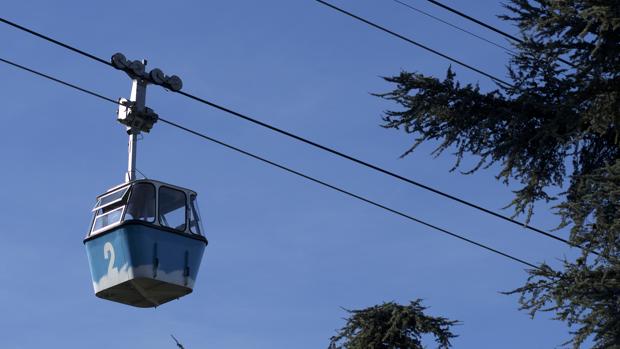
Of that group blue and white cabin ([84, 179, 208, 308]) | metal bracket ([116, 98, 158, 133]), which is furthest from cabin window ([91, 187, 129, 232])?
metal bracket ([116, 98, 158, 133])

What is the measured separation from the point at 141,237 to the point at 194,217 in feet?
4.80

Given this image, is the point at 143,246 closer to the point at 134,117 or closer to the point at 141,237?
the point at 141,237

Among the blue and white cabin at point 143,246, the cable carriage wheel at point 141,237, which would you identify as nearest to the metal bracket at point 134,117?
the cable carriage wheel at point 141,237

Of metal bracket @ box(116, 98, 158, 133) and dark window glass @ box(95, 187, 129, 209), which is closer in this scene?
metal bracket @ box(116, 98, 158, 133)

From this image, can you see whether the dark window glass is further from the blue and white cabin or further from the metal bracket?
the metal bracket

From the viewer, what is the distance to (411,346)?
26391 millimetres

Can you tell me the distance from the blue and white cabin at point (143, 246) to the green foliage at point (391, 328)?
632 cm

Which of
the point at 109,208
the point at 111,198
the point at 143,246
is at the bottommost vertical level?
the point at 143,246

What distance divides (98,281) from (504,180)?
20.1ft

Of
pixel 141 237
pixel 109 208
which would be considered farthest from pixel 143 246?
pixel 109 208

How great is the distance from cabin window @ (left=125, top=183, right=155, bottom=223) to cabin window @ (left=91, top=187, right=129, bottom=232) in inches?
4.5

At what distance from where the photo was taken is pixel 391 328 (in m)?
26.3

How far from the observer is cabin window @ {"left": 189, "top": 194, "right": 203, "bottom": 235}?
21.2m

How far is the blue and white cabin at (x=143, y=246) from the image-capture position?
789 inches
